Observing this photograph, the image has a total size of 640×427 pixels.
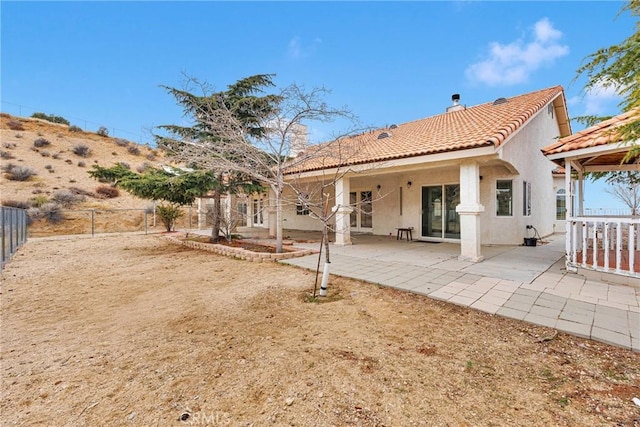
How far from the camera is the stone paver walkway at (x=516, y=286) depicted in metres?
3.80

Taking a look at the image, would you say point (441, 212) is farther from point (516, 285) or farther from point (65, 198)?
point (65, 198)

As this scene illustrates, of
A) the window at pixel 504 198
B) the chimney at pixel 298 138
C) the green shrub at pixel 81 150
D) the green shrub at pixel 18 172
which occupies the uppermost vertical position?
the green shrub at pixel 81 150

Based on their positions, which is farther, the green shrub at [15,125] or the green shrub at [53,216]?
the green shrub at [15,125]

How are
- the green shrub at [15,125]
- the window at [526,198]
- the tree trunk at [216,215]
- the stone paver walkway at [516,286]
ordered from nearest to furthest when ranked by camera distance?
the stone paver walkway at [516,286], the window at [526,198], the tree trunk at [216,215], the green shrub at [15,125]

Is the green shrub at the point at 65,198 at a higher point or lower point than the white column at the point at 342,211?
higher

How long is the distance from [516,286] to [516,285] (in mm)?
77

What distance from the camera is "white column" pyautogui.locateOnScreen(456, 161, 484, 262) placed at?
736cm

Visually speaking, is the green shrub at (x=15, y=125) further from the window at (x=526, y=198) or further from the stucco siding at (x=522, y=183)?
the window at (x=526, y=198)

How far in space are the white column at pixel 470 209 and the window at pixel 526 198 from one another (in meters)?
4.49

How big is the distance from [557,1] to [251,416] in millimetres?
13201

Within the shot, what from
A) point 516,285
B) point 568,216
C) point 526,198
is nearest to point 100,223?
point 516,285

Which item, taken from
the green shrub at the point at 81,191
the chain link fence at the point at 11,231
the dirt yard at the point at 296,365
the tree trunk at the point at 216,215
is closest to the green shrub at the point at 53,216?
the green shrub at the point at 81,191

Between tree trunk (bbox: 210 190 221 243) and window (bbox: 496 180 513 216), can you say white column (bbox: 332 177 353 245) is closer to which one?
tree trunk (bbox: 210 190 221 243)

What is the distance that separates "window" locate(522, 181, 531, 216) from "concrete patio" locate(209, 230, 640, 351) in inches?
79.3
